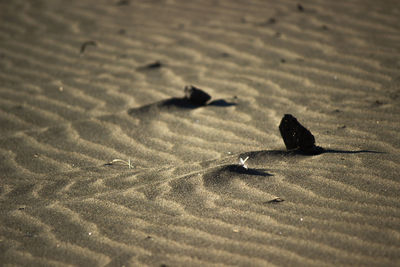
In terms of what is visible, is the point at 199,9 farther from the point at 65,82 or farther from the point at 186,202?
the point at 186,202

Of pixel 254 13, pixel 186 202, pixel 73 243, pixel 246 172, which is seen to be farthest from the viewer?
pixel 254 13

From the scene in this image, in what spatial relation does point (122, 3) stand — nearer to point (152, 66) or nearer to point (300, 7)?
point (152, 66)

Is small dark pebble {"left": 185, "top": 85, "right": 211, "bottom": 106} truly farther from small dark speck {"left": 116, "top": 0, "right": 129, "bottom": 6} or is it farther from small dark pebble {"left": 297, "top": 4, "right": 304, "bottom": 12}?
small dark speck {"left": 116, "top": 0, "right": 129, "bottom": 6}

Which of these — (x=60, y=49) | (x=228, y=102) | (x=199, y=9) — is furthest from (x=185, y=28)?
(x=228, y=102)

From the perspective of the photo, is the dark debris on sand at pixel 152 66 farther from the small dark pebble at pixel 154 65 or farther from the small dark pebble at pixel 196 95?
the small dark pebble at pixel 196 95

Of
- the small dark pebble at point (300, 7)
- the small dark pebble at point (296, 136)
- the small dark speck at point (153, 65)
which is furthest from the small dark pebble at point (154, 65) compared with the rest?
the small dark pebble at point (300, 7)

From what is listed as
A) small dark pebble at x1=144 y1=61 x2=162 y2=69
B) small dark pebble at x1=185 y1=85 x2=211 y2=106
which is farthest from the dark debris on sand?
small dark pebble at x1=185 y1=85 x2=211 y2=106
